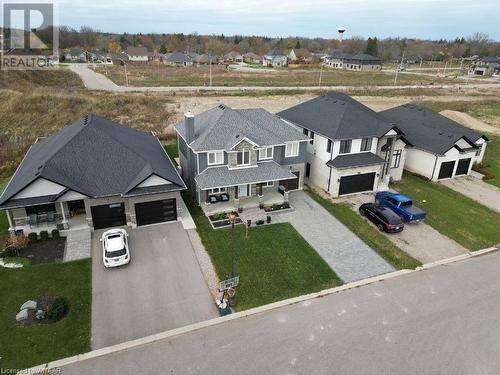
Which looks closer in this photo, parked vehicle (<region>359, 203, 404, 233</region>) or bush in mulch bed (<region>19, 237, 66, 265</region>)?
bush in mulch bed (<region>19, 237, 66, 265</region>)

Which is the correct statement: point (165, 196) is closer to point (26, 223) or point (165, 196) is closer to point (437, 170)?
point (26, 223)

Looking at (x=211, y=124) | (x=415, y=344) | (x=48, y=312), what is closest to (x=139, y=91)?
(x=211, y=124)

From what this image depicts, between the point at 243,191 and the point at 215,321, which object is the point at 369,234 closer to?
the point at 243,191

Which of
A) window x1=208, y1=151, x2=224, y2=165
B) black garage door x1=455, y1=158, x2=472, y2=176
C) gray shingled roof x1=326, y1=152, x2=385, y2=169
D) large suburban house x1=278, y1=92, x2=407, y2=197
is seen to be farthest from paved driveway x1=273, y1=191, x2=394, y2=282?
black garage door x1=455, y1=158, x2=472, y2=176

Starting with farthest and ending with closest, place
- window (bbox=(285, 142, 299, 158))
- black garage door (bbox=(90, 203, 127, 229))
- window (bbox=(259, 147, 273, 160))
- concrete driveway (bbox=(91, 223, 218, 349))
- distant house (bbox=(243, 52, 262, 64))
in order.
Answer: distant house (bbox=(243, 52, 262, 64)), window (bbox=(285, 142, 299, 158)), window (bbox=(259, 147, 273, 160)), black garage door (bbox=(90, 203, 127, 229)), concrete driveway (bbox=(91, 223, 218, 349))

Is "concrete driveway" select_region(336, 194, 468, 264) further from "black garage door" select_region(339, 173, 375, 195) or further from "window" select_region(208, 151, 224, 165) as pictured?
"window" select_region(208, 151, 224, 165)
